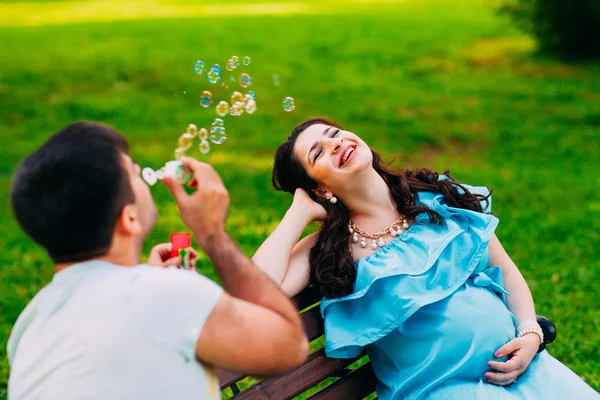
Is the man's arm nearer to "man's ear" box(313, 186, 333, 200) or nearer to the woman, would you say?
the woman

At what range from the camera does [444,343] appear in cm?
267

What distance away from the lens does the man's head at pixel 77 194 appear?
1.71 meters

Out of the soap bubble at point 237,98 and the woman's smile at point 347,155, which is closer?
the woman's smile at point 347,155

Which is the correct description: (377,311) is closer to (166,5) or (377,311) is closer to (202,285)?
(202,285)

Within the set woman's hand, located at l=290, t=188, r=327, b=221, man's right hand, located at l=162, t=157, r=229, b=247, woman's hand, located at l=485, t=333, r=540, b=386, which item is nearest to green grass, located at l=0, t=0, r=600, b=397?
woman's hand, located at l=485, t=333, r=540, b=386

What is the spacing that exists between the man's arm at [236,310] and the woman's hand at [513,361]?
3.59 feet

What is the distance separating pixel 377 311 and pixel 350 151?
2.02 ft

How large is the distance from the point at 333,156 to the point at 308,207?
9.0 inches

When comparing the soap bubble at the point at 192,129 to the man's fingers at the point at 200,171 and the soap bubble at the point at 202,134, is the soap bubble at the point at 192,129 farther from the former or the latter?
the man's fingers at the point at 200,171

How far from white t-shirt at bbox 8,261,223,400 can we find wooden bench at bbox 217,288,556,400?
85cm

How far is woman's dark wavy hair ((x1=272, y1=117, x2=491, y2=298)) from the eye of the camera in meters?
2.82

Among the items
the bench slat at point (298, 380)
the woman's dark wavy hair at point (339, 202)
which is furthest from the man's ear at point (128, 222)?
the woman's dark wavy hair at point (339, 202)

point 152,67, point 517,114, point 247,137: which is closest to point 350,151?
point 247,137

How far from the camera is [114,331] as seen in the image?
1.69 m
